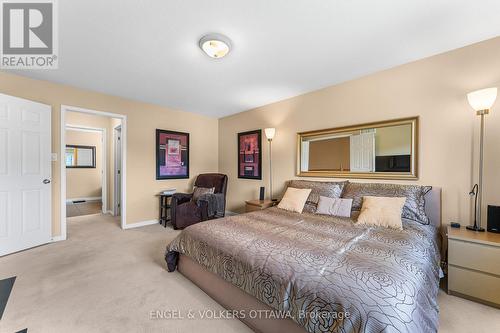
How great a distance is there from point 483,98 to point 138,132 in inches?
193

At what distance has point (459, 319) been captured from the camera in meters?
1.56

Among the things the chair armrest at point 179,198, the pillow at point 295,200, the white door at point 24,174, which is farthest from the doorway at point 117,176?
the pillow at point 295,200

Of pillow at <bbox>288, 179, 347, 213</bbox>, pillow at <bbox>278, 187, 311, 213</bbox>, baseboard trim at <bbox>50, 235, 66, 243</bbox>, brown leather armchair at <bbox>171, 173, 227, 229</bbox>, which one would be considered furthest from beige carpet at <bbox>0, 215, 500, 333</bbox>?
pillow at <bbox>278, 187, 311, 213</bbox>

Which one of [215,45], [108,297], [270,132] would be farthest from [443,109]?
[108,297]

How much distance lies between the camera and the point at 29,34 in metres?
2.01

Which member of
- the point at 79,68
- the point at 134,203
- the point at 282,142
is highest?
the point at 79,68

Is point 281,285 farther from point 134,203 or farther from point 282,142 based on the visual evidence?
point 134,203

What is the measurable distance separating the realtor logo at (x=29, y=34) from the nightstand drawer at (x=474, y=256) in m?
4.03

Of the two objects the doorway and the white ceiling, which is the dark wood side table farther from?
the white ceiling

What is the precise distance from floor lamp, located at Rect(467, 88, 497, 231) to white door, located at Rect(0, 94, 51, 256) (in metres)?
5.25

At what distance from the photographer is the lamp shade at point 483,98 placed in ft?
6.10

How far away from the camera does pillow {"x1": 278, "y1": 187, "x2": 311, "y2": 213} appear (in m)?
2.85

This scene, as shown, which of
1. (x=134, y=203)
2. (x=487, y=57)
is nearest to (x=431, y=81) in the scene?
(x=487, y=57)

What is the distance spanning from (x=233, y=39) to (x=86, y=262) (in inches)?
122
